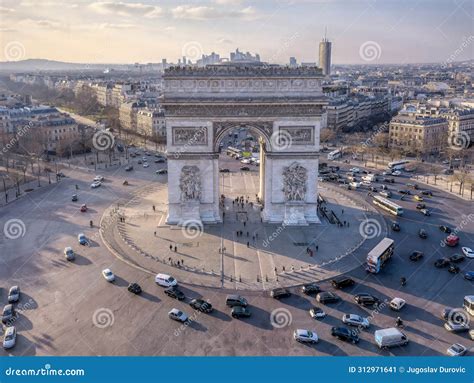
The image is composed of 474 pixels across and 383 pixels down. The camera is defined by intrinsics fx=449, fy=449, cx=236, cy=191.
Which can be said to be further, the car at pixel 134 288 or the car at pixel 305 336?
the car at pixel 134 288

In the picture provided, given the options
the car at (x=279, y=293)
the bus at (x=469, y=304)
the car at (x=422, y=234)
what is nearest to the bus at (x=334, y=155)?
the car at (x=422, y=234)

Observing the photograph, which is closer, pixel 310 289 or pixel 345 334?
pixel 345 334

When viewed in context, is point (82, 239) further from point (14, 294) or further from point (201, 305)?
A: point (201, 305)

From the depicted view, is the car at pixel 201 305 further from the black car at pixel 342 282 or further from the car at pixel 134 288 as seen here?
the black car at pixel 342 282

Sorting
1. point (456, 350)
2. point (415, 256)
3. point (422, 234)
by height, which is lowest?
point (456, 350)

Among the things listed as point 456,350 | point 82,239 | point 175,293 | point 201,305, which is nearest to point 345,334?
point 456,350

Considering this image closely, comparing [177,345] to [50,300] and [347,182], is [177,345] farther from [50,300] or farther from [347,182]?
[347,182]

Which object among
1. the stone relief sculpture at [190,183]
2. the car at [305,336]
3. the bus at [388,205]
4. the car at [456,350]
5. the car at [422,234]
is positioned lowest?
the car at [456,350]

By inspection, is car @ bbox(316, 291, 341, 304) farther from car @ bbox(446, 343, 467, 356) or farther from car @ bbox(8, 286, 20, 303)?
car @ bbox(8, 286, 20, 303)
